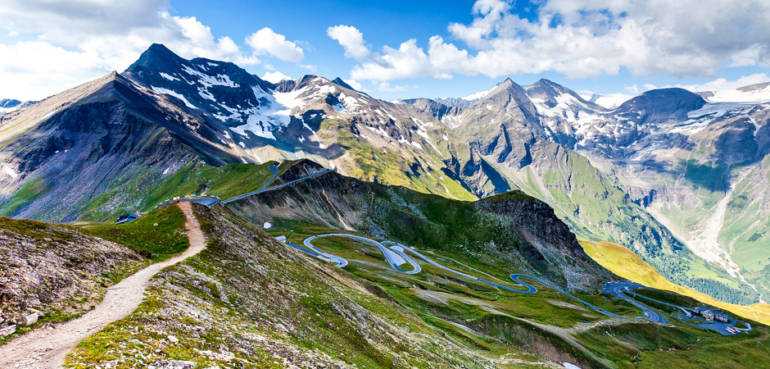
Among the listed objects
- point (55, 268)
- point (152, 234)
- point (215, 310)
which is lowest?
point (215, 310)

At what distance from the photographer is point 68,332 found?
2677 centimetres

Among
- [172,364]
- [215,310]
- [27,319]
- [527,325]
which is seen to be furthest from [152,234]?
[527,325]

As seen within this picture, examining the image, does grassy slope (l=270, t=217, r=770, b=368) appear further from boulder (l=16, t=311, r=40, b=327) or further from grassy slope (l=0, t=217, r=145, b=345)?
boulder (l=16, t=311, r=40, b=327)

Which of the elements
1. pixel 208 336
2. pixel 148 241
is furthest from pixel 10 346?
pixel 148 241

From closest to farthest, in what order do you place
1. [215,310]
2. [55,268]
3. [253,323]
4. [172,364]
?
1. [172,364]
2. [55,268]
3. [215,310]
4. [253,323]

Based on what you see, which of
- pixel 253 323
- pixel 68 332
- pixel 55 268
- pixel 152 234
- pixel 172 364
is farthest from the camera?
pixel 152 234

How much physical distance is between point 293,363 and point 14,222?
28915 mm

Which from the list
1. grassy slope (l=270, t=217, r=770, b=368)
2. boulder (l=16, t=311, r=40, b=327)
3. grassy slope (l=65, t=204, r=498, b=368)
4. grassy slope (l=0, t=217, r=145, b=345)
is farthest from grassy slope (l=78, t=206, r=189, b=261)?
grassy slope (l=270, t=217, r=770, b=368)

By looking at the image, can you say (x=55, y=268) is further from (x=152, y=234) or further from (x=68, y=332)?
(x=152, y=234)

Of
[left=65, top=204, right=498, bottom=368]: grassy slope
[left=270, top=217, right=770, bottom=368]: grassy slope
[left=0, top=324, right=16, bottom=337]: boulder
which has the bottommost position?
[left=270, top=217, right=770, bottom=368]: grassy slope

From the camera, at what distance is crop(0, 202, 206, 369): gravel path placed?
22500mm

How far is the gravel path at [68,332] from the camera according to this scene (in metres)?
22.5

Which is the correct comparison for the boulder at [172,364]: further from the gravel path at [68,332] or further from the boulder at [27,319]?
the boulder at [27,319]

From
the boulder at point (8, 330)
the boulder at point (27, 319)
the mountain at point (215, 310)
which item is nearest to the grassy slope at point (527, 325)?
the mountain at point (215, 310)
